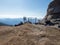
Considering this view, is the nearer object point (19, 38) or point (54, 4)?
point (19, 38)

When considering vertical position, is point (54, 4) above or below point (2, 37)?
above

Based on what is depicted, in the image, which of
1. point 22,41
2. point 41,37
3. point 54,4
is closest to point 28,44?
point 22,41

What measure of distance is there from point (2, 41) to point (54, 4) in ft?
176

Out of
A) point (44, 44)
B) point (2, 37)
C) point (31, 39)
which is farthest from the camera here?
point (2, 37)

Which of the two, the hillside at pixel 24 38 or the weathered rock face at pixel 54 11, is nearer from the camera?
the hillside at pixel 24 38

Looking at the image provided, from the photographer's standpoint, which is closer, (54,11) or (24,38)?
(24,38)

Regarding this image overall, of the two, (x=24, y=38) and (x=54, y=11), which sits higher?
(x=54, y=11)

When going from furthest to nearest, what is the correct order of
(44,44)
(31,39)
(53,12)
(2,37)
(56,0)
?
(56,0) < (53,12) < (2,37) < (31,39) < (44,44)

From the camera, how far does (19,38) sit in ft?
40.9

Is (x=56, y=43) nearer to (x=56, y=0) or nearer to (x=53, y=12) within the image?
(x=53, y=12)

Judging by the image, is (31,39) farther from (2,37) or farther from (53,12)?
(53,12)

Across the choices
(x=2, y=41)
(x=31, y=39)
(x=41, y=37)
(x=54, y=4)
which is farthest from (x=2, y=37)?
(x=54, y=4)

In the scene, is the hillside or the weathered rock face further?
the weathered rock face

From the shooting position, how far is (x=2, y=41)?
12.4 metres
